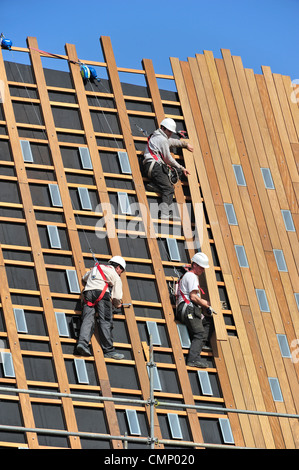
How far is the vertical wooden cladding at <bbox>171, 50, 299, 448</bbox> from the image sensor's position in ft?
44.6

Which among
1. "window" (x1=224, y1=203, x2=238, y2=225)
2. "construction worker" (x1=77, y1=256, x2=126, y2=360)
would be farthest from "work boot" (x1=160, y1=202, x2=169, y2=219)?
"construction worker" (x1=77, y1=256, x2=126, y2=360)

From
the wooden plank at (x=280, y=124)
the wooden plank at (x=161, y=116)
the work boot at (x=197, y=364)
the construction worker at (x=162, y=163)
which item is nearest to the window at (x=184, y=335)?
the work boot at (x=197, y=364)

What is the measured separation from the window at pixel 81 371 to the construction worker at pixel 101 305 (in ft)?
0.33

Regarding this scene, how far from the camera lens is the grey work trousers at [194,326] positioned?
13.5 meters

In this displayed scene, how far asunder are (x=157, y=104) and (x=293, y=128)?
6.53 ft

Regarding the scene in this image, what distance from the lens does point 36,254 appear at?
13.4 metres

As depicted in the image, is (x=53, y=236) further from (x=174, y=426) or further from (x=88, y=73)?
(x=174, y=426)

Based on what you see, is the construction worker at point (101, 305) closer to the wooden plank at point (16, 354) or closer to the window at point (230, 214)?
the wooden plank at point (16, 354)

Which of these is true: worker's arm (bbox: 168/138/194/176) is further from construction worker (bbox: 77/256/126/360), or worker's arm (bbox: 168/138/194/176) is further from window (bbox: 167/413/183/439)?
window (bbox: 167/413/183/439)

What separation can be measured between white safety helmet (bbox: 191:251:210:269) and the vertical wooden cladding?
1.34 feet

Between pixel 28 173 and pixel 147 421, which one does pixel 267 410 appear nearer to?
pixel 147 421

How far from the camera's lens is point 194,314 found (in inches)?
536

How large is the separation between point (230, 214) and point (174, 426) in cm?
317
